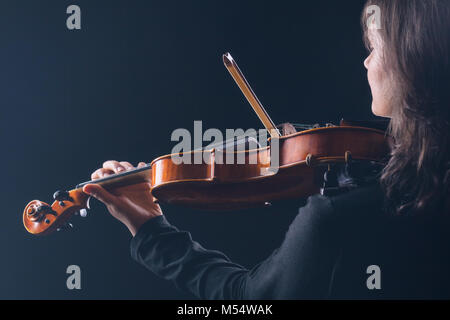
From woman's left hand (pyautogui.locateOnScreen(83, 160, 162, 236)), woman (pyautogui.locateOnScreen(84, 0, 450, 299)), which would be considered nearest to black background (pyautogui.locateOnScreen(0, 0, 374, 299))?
woman's left hand (pyautogui.locateOnScreen(83, 160, 162, 236))

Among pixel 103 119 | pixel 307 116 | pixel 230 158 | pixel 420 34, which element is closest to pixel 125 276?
pixel 103 119

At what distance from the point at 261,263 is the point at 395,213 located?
367 mm

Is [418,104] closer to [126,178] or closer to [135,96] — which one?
[126,178]

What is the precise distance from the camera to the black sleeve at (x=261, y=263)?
0.99m

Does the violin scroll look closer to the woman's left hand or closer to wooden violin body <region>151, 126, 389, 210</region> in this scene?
the woman's left hand

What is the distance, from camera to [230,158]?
1236 mm

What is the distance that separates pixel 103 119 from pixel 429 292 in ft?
4.56

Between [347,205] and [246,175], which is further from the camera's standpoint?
[246,175]

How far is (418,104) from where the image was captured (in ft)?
3.58

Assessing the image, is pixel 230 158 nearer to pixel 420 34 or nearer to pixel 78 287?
pixel 420 34

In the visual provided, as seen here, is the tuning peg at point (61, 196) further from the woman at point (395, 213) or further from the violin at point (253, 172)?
the woman at point (395, 213)

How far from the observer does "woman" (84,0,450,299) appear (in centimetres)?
98

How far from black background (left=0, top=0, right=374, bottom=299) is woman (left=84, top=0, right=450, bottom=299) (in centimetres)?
52

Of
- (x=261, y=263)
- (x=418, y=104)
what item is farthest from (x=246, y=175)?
(x=418, y=104)
